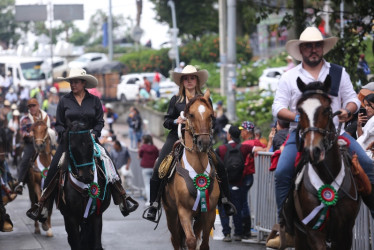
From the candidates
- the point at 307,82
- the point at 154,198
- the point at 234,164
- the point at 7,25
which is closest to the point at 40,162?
the point at 234,164

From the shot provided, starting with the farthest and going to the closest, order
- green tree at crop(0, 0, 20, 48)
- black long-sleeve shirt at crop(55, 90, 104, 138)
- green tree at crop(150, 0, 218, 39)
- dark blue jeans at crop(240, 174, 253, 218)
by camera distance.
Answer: green tree at crop(0, 0, 20, 48) < green tree at crop(150, 0, 218, 39) < dark blue jeans at crop(240, 174, 253, 218) < black long-sleeve shirt at crop(55, 90, 104, 138)

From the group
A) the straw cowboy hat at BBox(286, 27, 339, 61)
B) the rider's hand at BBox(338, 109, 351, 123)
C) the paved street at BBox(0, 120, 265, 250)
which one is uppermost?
the straw cowboy hat at BBox(286, 27, 339, 61)

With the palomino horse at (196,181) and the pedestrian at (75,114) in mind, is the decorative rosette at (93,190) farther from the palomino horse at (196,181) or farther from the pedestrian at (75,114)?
the palomino horse at (196,181)

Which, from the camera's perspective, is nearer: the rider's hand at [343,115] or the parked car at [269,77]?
the rider's hand at [343,115]

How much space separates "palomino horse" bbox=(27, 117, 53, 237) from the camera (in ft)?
54.0

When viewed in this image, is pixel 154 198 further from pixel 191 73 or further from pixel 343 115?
pixel 343 115

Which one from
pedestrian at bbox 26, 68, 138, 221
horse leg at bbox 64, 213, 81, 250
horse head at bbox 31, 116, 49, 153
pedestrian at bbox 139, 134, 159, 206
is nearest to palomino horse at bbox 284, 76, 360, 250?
horse leg at bbox 64, 213, 81, 250

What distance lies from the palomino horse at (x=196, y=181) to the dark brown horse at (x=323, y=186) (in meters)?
1.81

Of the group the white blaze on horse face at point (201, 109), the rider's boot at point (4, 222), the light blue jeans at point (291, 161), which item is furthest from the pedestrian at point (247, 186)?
the light blue jeans at point (291, 161)

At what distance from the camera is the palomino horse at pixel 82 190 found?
37.2ft

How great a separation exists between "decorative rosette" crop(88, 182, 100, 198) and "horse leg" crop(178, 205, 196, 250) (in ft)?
4.01

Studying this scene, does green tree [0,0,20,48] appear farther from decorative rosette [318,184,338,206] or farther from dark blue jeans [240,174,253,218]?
decorative rosette [318,184,338,206]

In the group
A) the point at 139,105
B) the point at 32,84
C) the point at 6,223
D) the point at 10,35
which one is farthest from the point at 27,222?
the point at 10,35

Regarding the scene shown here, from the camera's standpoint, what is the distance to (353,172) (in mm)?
9422
